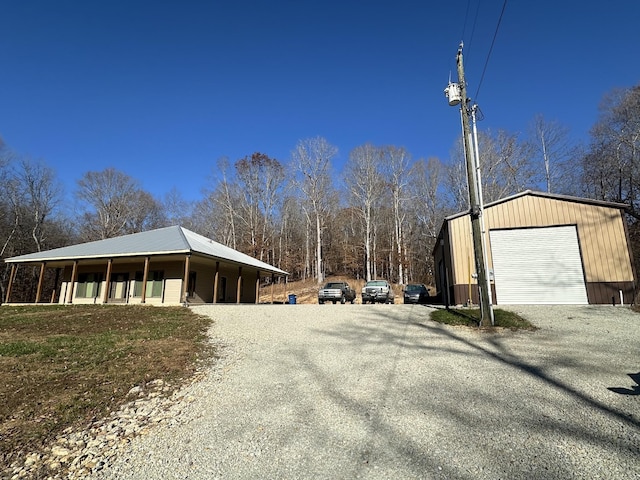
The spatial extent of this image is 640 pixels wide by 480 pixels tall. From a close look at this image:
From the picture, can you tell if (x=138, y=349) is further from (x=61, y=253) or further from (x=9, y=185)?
(x=9, y=185)

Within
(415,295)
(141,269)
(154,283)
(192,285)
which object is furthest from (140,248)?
(415,295)

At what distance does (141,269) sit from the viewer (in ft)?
65.1

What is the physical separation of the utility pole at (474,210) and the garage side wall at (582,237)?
4.91 meters

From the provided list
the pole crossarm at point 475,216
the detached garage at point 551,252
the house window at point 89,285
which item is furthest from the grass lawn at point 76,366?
the house window at point 89,285

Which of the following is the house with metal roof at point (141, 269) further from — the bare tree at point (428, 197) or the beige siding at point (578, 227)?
the bare tree at point (428, 197)

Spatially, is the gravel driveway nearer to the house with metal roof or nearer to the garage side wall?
the garage side wall

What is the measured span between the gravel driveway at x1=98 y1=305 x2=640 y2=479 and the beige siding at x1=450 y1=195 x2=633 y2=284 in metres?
7.54

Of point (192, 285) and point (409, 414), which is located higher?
point (192, 285)

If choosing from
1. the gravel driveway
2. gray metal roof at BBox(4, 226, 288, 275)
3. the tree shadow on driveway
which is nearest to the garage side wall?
the gravel driveway

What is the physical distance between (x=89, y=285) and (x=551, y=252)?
83.4 ft

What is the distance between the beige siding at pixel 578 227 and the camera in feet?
44.5

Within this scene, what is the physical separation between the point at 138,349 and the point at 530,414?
22.8 ft

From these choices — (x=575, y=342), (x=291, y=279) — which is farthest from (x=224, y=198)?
(x=575, y=342)

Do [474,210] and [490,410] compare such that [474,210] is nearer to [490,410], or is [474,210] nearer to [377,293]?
[490,410]
